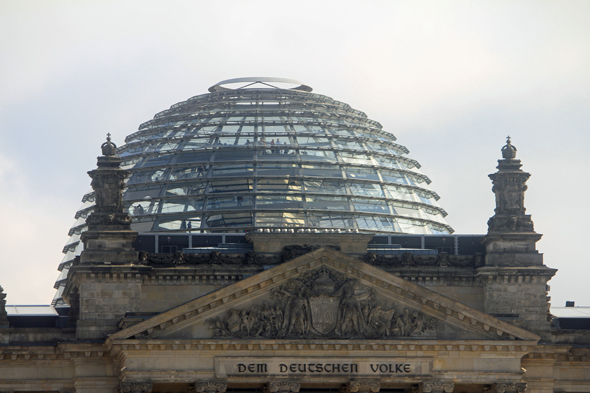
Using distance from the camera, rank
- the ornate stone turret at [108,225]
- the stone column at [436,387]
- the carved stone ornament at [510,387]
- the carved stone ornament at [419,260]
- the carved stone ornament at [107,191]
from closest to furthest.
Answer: the stone column at [436,387] < the carved stone ornament at [510,387] < the ornate stone turret at [108,225] < the carved stone ornament at [107,191] < the carved stone ornament at [419,260]

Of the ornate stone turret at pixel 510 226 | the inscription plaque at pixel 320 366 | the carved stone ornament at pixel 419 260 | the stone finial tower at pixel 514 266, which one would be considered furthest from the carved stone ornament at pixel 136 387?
the ornate stone turret at pixel 510 226

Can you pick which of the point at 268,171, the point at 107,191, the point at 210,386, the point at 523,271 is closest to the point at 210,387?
the point at 210,386

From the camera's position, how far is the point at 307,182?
85750 millimetres

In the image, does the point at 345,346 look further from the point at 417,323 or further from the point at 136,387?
the point at 136,387

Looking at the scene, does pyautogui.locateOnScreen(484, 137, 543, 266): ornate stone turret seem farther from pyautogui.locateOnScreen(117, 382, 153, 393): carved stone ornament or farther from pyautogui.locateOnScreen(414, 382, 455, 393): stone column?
pyautogui.locateOnScreen(117, 382, 153, 393): carved stone ornament

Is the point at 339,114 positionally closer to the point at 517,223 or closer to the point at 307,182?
the point at 307,182

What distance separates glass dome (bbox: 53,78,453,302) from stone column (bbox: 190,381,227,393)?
1793cm

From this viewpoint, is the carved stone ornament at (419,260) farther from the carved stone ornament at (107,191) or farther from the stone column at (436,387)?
the carved stone ornament at (107,191)

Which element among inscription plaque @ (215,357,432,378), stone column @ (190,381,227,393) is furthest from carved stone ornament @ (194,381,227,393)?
inscription plaque @ (215,357,432,378)

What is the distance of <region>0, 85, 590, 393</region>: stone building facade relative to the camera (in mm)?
65062

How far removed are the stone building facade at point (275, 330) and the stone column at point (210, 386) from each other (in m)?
0.05

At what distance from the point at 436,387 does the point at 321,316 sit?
21.4 ft

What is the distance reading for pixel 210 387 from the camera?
64688mm

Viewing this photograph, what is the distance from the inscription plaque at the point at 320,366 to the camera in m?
65.2
